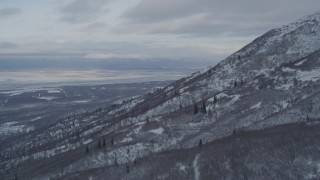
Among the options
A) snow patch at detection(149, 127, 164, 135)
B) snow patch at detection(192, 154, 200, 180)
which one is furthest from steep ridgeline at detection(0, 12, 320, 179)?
snow patch at detection(149, 127, 164, 135)

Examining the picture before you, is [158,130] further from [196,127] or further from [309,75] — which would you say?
[309,75]

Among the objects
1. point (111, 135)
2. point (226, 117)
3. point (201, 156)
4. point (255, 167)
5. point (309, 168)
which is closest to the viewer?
point (309, 168)

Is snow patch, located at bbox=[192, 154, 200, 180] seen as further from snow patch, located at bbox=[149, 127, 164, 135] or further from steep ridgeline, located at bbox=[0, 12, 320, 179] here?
snow patch, located at bbox=[149, 127, 164, 135]

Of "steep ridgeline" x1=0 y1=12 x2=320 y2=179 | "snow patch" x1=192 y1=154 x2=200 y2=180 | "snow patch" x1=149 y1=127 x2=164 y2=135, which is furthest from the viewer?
"snow patch" x1=149 y1=127 x2=164 y2=135

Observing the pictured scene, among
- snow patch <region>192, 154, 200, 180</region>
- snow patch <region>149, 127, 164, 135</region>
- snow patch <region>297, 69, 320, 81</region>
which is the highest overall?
snow patch <region>297, 69, 320, 81</region>

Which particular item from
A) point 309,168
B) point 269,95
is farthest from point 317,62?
point 309,168

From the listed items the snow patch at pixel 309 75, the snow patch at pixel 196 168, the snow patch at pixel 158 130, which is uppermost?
the snow patch at pixel 309 75

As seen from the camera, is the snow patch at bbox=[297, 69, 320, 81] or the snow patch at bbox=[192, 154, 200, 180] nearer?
the snow patch at bbox=[192, 154, 200, 180]

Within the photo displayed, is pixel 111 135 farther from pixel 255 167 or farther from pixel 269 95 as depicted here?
pixel 255 167

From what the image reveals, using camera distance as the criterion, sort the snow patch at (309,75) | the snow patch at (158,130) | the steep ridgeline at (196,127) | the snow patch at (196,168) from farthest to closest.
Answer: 1. the snow patch at (309,75)
2. the snow patch at (158,130)
3. the steep ridgeline at (196,127)
4. the snow patch at (196,168)

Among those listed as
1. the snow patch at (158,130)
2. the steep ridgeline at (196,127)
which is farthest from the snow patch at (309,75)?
the snow patch at (158,130)

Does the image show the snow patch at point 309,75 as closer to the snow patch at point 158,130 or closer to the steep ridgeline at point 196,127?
the steep ridgeline at point 196,127
